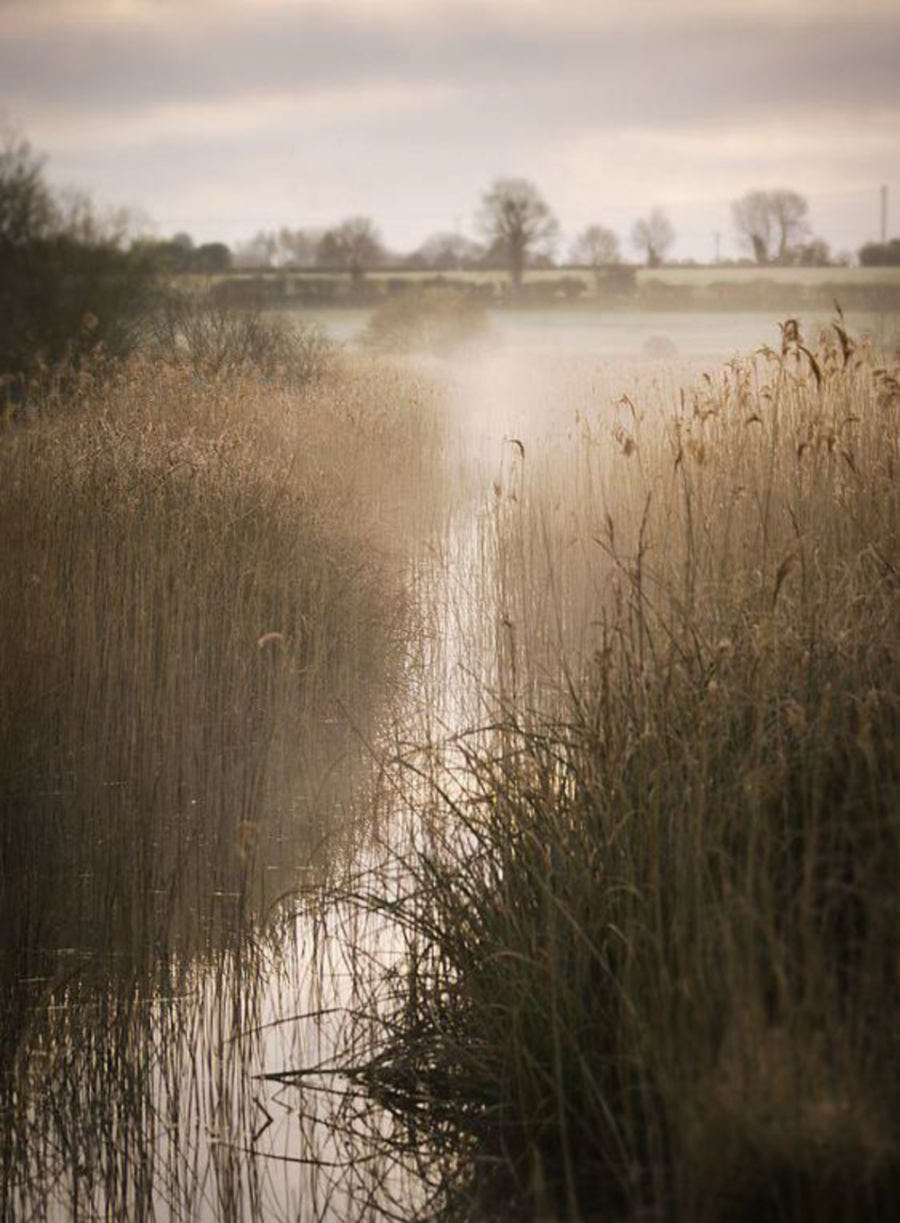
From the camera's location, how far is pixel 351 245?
2183cm

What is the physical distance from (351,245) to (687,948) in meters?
20.9

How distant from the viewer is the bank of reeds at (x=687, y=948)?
1.60 metres

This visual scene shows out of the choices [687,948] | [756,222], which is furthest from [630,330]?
[687,948]

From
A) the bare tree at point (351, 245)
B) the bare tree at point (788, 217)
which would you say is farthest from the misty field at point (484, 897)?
the bare tree at point (351, 245)

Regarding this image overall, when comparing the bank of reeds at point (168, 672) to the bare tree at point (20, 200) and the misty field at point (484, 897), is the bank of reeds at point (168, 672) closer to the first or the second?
the misty field at point (484, 897)

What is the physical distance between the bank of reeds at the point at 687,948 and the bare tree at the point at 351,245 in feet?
64.6

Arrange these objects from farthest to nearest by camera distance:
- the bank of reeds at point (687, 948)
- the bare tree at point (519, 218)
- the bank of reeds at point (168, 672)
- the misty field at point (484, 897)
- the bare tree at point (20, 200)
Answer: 1. the bare tree at point (519, 218)
2. the bare tree at point (20, 200)
3. the bank of reeds at point (168, 672)
4. the misty field at point (484, 897)
5. the bank of reeds at point (687, 948)

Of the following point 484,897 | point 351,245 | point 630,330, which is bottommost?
point 484,897

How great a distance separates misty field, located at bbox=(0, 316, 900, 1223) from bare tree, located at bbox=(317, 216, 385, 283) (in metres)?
18.0

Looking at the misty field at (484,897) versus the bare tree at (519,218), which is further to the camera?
the bare tree at (519,218)

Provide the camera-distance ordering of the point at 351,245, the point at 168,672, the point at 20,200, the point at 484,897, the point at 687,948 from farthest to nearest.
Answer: the point at 351,245 < the point at 20,200 < the point at 168,672 < the point at 484,897 < the point at 687,948

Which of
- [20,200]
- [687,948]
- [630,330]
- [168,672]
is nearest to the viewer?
[687,948]

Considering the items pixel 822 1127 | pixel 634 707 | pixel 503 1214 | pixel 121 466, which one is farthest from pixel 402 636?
pixel 822 1127

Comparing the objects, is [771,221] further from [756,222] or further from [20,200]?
[20,200]
